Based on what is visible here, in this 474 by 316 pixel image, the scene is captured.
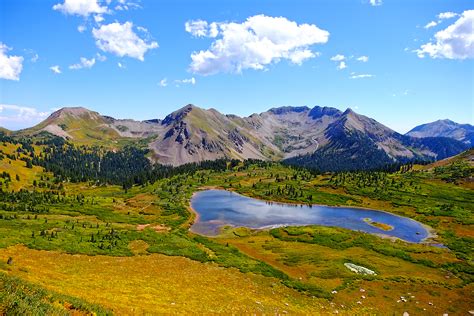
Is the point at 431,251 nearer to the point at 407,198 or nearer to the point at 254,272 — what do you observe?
the point at 254,272

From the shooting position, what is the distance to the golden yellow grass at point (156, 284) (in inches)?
1378

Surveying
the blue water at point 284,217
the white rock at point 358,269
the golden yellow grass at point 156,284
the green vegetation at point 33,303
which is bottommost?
the blue water at point 284,217

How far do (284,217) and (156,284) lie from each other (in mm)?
89113

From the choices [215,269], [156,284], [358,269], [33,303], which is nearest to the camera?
[33,303]

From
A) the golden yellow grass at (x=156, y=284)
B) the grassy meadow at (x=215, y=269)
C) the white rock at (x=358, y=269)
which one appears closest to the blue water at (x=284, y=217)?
the grassy meadow at (x=215, y=269)

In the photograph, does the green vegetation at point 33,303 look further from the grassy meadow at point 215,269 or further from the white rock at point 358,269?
the white rock at point 358,269

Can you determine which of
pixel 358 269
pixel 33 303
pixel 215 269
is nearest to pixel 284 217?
pixel 358 269

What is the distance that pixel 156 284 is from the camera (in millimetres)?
44031

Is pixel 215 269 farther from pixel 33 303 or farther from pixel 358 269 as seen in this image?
pixel 33 303

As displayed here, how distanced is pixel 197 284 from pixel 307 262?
98.7 feet

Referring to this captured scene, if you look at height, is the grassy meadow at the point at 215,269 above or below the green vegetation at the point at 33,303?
below

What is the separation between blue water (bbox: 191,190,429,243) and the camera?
108062mm

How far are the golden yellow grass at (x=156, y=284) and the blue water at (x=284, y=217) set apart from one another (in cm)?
4248

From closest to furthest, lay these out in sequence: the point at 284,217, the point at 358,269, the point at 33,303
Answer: the point at 33,303 → the point at 358,269 → the point at 284,217
